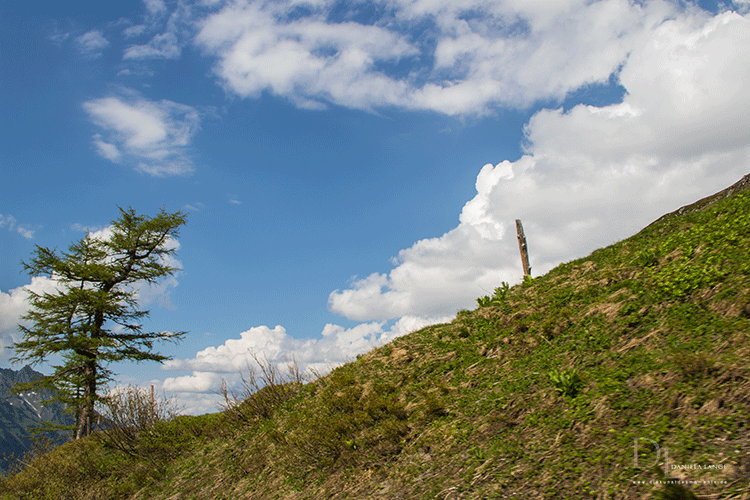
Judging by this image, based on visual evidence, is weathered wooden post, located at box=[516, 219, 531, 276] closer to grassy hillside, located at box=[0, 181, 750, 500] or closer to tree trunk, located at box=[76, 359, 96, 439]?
grassy hillside, located at box=[0, 181, 750, 500]

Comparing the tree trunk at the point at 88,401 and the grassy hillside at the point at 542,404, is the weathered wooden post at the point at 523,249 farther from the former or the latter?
the tree trunk at the point at 88,401

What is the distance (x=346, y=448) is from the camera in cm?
798

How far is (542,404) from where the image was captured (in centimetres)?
597

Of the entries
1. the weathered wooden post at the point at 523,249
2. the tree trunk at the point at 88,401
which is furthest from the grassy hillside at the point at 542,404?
the tree trunk at the point at 88,401

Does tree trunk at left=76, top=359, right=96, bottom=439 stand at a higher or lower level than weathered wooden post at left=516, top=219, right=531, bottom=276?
lower

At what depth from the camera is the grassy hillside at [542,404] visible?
4336mm

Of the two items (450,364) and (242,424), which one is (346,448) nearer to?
(450,364)

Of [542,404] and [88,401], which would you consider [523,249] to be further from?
[88,401]

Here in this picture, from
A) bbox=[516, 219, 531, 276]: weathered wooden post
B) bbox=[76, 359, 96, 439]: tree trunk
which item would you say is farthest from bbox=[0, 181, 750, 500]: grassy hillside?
bbox=[76, 359, 96, 439]: tree trunk

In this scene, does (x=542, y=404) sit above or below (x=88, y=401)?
below

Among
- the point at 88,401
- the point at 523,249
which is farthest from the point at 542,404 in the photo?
the point at 88,401

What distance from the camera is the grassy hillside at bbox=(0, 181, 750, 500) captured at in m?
4.34

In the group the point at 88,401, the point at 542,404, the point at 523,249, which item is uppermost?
the point at 523,249

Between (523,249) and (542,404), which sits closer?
(542,404)
